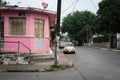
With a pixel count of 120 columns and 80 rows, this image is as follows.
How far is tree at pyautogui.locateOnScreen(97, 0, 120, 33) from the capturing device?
66.6 metres

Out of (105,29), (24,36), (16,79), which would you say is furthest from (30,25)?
(105,29)

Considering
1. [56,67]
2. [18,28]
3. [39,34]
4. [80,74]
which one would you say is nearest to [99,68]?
[56,67]

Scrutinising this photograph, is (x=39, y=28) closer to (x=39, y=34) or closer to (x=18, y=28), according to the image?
(x=39, y=34)

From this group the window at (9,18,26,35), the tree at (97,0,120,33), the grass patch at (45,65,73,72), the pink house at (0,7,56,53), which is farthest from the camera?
the tree at (97,0,120,33)

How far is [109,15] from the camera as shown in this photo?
67.2m

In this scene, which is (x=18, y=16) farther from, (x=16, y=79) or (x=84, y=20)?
Answer: (x=84, y=20)

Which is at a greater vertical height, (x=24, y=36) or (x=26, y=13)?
(x=26, y=13)

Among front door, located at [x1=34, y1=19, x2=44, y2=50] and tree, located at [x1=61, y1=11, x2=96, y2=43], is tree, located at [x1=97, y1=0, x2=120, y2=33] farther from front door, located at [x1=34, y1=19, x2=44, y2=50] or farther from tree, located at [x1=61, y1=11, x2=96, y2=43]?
front door, located at [x1=34, y1=19, x2=44, y2=50]

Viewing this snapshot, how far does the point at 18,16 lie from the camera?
953 inches

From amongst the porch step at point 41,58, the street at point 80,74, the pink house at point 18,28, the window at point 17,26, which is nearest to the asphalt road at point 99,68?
the street at point 80,74

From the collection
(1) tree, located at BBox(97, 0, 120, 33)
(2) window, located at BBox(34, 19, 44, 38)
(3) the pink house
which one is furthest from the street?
(1) tree, located at BBox(97, 0, 120, 33)

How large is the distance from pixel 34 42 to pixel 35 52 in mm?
795

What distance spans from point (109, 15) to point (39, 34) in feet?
143

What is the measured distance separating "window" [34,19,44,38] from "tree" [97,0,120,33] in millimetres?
41831
